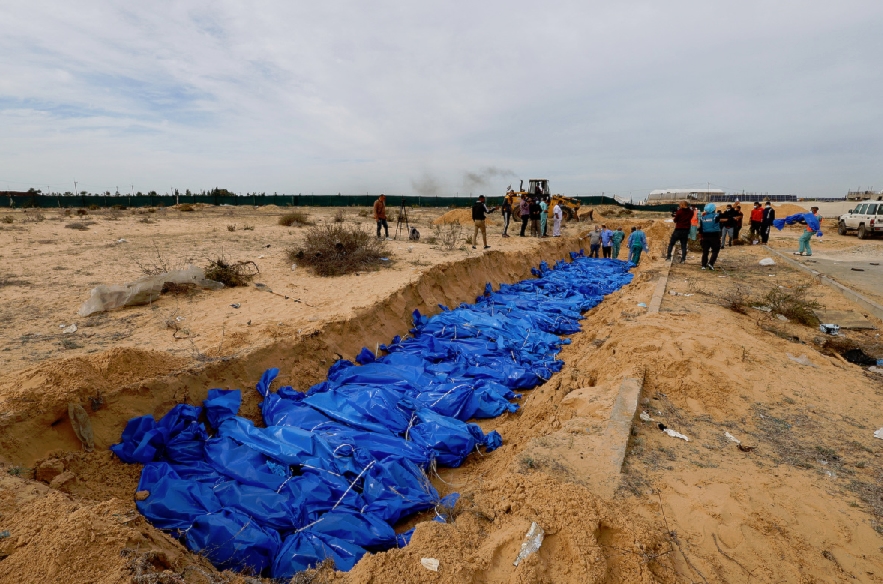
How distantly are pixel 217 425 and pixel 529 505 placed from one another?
115 inches

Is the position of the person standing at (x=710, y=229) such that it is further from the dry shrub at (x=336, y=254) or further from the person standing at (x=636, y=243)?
the dry shrub at (x=336, y=254)

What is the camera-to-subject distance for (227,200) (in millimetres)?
41312

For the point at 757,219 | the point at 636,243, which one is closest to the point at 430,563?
the point at 636,243

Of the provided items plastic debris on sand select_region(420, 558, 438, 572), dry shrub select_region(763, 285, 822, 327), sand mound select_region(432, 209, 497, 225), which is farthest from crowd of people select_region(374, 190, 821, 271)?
plastic debris on sand select_region(420, 558, 438, 572)

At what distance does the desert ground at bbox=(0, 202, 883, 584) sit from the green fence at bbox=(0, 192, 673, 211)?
89.6ft

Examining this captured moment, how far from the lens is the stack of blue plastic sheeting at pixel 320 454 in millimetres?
2865

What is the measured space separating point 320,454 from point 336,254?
6053 millimetres

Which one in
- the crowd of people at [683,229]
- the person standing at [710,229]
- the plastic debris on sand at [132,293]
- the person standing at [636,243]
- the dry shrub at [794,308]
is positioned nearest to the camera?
the plastic debris on sand at [132,293]

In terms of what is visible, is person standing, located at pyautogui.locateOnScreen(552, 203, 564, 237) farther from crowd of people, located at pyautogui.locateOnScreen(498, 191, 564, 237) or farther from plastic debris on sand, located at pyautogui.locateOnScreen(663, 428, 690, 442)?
plastic debris on sand, located at pyautogui.locateOnScreen(663, 428, 690, 442)

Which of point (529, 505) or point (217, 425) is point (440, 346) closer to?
point (217, 425)

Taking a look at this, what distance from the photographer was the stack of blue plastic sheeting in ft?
9.40

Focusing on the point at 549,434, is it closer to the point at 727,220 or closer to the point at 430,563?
the point at 430,563

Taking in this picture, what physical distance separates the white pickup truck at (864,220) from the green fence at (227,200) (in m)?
22.7

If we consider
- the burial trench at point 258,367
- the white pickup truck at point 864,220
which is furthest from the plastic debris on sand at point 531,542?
the white pickup truck at point 864,220
